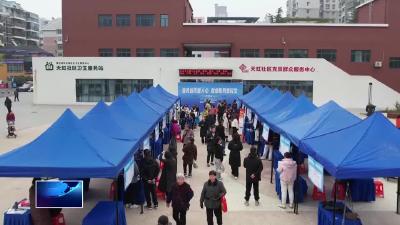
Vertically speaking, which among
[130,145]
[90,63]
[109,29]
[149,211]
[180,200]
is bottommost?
[149,211]

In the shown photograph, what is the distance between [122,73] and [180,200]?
33.4 meters

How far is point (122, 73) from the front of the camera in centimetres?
4150

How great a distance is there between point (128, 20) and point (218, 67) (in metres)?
11.9

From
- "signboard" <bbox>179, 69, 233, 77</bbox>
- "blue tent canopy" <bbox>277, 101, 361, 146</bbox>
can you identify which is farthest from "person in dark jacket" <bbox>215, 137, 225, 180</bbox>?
"signboard" <bbox>179, 69, 233, 77</bbox>

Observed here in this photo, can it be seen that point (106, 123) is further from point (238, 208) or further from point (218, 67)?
point (218, 67)

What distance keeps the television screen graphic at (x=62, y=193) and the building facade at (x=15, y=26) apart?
10047cm

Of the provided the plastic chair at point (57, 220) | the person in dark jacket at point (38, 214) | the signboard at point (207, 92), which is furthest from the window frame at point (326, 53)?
the person in dark jacket at point (38, 214)

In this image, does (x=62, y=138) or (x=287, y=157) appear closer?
(x=62, y=138)

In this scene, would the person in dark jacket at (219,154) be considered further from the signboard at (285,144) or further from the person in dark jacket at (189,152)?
the signboard at (285,144)

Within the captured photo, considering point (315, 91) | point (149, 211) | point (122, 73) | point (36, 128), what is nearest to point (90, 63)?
point (122, 73)

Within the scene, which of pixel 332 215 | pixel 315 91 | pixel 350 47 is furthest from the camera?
pixel 350 47

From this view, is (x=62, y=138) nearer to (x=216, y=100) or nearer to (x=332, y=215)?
(x=332, y=215)

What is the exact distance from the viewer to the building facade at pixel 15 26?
109m

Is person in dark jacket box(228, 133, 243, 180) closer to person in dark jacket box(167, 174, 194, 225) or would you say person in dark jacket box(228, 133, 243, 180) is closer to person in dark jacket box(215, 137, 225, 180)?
person in dark jacket box(215, 137, 225, 180)
